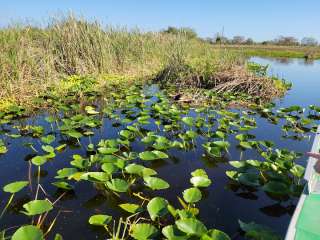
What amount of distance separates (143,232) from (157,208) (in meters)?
0.26

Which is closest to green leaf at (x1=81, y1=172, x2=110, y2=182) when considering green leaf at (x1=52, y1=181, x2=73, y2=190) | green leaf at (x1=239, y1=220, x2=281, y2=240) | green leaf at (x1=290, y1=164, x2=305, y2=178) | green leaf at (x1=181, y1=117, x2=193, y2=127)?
green leaf at (x1=52, y1=181, x2=73, y2=190)

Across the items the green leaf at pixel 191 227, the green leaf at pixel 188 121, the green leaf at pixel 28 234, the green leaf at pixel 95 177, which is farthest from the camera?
the green leaf at pixel 188 121

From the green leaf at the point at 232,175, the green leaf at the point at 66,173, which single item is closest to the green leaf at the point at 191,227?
the green leaf at the point at 232,175

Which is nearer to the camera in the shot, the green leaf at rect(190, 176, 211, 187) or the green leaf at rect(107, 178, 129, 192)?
the green leaf at rect(107, 178, 129, 192)

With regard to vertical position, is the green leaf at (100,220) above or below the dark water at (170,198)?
above

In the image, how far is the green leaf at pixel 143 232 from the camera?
1.86 metres

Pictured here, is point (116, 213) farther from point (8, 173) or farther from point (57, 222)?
point (8, 173)

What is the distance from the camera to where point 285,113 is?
5.27 m

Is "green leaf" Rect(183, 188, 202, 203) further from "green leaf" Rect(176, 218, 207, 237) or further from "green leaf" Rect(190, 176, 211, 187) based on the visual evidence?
"green leaf" Rect(176, 218, 207, 237)

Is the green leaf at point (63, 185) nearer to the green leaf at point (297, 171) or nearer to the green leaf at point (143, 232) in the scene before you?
the green leaf at point (143, 232)

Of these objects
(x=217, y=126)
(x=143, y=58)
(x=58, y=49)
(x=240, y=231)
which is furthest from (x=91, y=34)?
(x=240, y=231)

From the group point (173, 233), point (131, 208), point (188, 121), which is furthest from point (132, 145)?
point (173, 233)

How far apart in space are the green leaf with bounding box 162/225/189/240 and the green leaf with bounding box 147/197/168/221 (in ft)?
0.65

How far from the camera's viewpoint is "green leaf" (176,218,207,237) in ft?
6.08
